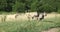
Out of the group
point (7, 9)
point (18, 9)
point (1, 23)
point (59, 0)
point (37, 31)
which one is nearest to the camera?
point (37, 31)

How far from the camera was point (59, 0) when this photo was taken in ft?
46.3

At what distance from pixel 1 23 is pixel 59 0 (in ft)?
13.6

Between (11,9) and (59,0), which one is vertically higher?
(59,0)

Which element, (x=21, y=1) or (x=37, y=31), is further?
(x=21, y=1)

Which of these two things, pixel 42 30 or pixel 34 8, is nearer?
pixel 42 30

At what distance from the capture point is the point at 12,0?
157 feet

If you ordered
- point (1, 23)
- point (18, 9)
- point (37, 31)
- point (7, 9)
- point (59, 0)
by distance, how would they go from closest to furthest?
point (37, 31), point (1, 23), point (59, 0), point (18, 9), point (7, 9)

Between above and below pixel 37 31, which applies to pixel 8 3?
below

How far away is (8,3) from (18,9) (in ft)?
22.3

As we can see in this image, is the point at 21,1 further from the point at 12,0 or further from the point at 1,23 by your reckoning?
the point at 1,23

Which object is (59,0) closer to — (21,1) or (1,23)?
(1,23)

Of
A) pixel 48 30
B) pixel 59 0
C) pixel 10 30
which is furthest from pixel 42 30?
pixel 59 0

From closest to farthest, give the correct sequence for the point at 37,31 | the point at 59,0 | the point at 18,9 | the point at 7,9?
the point at 37,31 → the point at 59,0 → the point at 18,9 → the point at 7,9

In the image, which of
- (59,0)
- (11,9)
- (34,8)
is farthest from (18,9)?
(59,0)
